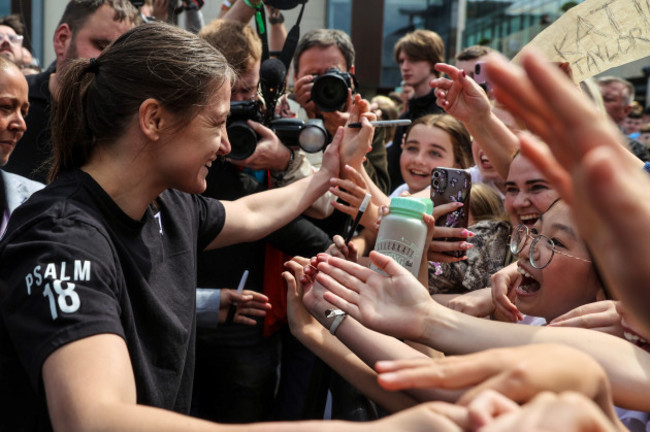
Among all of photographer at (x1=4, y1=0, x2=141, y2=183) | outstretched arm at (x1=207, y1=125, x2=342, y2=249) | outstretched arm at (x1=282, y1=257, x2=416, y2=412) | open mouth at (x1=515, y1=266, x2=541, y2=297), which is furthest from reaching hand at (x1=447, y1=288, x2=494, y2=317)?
photographer at (x1=4, y1=0, x2=141, y2=183)

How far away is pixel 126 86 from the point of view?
1.66 metres

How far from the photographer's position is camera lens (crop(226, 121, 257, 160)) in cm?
254

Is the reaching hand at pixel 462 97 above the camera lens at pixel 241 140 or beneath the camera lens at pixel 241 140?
above

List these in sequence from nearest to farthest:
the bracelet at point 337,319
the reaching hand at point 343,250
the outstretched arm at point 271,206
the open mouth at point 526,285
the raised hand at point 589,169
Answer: the raised hand at point 589,169 < the bracelet at point 337,319 < the open mouth at point 526,285 < the reaching hand at point 343,250 < the outstretched arm at point 271,206

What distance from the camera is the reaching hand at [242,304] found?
251cm

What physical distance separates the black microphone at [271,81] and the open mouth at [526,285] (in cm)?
130

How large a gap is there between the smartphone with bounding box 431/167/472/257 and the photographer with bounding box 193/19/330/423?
0.77m

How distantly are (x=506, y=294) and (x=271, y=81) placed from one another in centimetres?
133

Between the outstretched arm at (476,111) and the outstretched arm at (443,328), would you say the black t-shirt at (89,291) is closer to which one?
the outstretched arm at (443,328)

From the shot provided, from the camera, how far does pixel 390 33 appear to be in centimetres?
1370

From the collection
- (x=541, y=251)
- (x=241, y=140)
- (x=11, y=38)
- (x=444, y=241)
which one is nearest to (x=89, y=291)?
(x=444, y=241)

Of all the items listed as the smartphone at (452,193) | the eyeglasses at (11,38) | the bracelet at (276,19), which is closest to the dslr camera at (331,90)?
the smartphone at (452,193)

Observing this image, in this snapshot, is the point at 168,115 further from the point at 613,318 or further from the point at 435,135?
the point at 435,135

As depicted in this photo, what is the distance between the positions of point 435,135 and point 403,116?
1.76 metres
